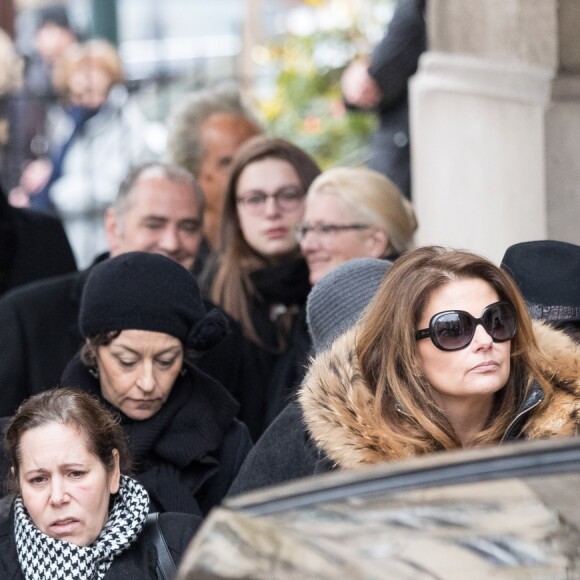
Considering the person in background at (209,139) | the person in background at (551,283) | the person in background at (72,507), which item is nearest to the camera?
the person in background at (72,507)

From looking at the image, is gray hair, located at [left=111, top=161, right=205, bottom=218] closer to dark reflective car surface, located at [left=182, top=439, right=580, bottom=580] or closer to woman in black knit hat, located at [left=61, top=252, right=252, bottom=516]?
woman in black knit hat, located at [left=61, top=252, right=252, bottom=516]

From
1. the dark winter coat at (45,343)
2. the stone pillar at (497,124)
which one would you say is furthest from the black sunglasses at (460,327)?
the stone pillar at (497,124)

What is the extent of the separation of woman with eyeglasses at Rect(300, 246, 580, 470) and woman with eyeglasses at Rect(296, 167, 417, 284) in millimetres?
1857

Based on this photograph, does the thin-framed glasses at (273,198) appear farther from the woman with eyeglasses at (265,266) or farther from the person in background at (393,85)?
the person in background at (393,85)

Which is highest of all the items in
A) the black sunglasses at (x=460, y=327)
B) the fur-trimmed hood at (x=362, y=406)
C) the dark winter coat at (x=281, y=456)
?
the black sunglasses at (x=460, y=327)

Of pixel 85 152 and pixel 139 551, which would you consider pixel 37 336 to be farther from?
pixel 85 152

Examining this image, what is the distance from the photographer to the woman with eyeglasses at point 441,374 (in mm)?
3414

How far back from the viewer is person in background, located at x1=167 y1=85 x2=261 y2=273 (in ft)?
23.3

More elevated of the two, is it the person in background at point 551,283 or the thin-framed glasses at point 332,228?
the person in background at point 551,283

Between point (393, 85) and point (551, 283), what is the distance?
3.56m

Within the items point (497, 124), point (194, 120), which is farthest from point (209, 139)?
point (497, 124)

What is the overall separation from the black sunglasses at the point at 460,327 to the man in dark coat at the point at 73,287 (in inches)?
76.0

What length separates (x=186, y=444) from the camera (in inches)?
171

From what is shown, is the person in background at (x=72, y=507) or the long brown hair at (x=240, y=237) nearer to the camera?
the person in background at (x=72, y=507)
